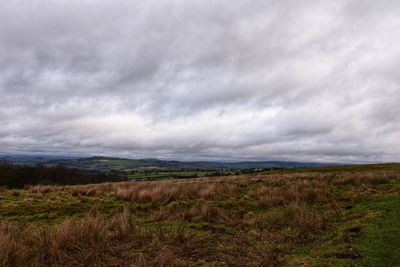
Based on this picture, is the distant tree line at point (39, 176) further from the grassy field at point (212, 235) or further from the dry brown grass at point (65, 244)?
the dry brown grass at point (65, 244)

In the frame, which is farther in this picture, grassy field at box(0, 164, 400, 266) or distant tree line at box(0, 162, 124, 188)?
distant tree line at box(0, 162, 124, 188)

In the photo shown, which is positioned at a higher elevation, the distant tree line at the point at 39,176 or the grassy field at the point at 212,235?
the grassy field at the point at 212,235

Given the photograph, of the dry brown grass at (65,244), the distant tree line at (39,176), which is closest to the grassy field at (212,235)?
the dry brown grass at (65,244)

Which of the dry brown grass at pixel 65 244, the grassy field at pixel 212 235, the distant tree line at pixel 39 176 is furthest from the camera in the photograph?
the distant tree line at pixel 39 176

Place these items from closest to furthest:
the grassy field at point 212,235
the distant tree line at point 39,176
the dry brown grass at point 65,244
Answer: the dry brown grass at point 65,244, the grassy field at point 212,235, the distant tree line at point 39,176

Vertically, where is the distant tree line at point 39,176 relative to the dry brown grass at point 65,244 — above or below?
below

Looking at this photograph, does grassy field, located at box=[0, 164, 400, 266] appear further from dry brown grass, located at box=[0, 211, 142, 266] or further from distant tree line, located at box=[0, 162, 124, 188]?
distant tree line, located at box=[0, 162, 124, 188]

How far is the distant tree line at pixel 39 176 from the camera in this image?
58.9m

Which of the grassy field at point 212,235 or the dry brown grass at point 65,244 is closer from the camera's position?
the dry brown grass at point 65,244

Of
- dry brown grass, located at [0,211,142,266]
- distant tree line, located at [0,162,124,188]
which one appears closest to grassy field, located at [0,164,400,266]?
dry brown grass, located at [0,211,142,266]

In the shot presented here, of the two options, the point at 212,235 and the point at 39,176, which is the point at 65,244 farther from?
the point at 39,176

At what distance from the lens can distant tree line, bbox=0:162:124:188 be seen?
193 ft

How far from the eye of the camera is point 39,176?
67.8 m

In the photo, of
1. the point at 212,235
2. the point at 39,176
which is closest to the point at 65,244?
the point at 212,235
